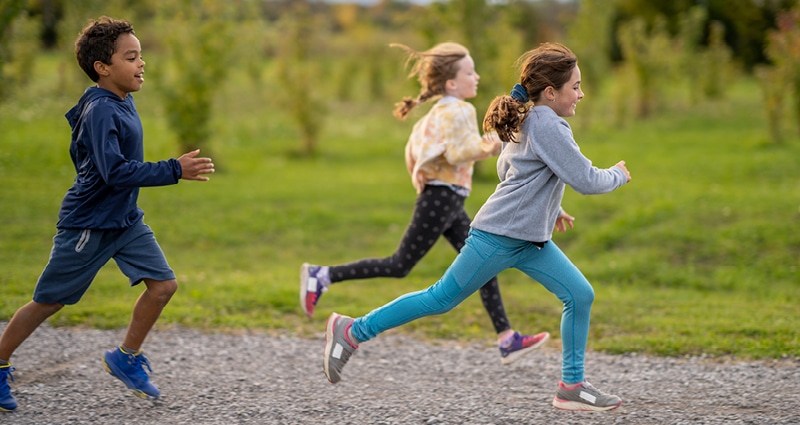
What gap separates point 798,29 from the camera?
1369 cm

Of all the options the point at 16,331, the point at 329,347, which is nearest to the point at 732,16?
the point at 329,347

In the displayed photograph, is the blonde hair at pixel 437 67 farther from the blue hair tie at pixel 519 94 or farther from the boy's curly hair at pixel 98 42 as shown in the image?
the boy's curly hair at pixel 98 42

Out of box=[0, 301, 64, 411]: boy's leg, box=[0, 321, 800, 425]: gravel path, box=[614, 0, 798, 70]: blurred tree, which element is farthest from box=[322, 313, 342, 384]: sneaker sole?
box=[614, 0, 798, 70]: blurred tree

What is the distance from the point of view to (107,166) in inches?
148

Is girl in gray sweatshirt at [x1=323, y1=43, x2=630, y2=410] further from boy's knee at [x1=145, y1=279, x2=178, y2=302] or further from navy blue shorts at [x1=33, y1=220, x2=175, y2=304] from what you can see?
navy blue shorts at [x1=33, y1=220, x2=175, y2=304]

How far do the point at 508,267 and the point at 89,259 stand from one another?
209 cm

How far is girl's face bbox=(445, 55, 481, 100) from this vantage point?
511 cm

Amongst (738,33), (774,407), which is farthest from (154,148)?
(738,33)

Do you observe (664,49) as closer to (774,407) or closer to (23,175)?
(23,175)

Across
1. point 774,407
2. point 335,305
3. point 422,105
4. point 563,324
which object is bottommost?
point 335,305

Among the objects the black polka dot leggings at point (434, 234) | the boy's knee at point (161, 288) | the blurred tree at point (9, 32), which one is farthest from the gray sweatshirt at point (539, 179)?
the blurred tree at point (9, 32)

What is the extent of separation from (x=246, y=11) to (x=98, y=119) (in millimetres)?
11387

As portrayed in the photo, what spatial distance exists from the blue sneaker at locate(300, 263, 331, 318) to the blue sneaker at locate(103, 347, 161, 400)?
1.45 metres

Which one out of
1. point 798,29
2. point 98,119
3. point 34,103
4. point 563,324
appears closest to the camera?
point 98,119
